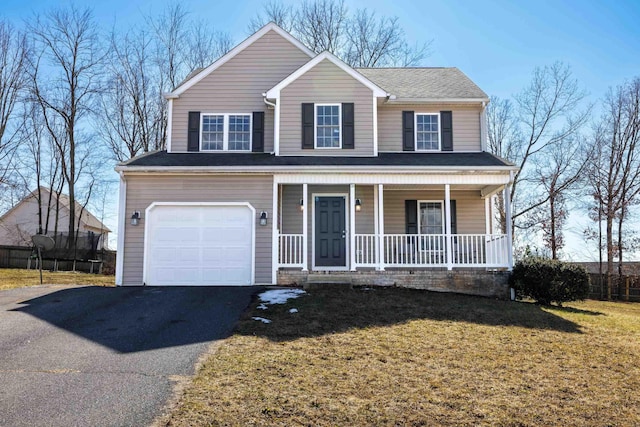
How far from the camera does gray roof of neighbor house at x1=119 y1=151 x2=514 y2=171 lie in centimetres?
1256

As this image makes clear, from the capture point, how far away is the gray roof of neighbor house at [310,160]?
12.6 metres

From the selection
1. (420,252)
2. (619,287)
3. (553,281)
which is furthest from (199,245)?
(619,287)

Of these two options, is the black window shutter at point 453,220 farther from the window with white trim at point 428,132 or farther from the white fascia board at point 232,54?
the white fascia board at point 232,54

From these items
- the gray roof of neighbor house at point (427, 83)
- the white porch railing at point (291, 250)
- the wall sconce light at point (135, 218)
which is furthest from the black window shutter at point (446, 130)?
the wall sconce light at point (135, 218)

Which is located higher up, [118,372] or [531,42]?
[531,42]

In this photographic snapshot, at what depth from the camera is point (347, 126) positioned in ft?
44.7

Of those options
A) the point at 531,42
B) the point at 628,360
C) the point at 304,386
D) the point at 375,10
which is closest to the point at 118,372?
the point at 304,386

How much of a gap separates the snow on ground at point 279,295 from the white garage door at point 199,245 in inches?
63.5

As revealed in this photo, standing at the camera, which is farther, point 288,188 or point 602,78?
point 602,78

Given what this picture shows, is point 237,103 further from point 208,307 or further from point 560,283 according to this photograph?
point 560,283

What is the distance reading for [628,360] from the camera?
670cm

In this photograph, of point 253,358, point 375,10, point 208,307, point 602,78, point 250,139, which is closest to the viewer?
point 253,358

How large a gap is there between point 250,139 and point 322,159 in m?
2.51

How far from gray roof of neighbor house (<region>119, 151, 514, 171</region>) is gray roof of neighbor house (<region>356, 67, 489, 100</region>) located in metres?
1.99
